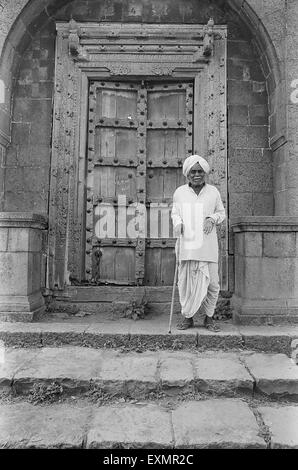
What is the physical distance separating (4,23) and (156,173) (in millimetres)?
2588

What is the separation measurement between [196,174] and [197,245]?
73cm

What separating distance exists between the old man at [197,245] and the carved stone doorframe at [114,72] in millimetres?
1141

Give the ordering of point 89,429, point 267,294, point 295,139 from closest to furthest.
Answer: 1. point 89,429
2. point 267,294
3. point 295,139

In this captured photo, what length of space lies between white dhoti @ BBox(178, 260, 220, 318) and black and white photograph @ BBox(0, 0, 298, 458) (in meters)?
0.01

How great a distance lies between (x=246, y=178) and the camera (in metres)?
4.95

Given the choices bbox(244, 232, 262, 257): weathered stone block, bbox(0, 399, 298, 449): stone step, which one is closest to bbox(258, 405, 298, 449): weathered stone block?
bbox(0, 399, 298, 449): stone step

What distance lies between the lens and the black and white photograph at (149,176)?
3883 mm

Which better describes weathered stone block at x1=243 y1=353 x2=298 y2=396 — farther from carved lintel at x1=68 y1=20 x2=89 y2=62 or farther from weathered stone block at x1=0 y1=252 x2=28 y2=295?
carved lintel at x1=68 y1=20 x2=89 y2=62

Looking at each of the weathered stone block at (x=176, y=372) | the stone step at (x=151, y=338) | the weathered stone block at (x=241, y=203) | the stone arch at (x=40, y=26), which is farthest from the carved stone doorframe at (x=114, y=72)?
the weathered stone block at (x=176, y=372)

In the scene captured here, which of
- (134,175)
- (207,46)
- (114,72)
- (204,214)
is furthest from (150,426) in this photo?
(207,46)

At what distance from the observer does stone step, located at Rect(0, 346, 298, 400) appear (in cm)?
287
